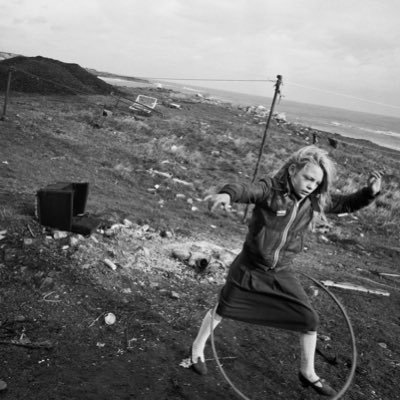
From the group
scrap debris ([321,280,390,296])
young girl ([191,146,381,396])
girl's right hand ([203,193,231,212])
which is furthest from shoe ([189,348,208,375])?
scrap debris ([321,280,390,296])

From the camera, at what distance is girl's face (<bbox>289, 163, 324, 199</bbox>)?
2707 millimetres

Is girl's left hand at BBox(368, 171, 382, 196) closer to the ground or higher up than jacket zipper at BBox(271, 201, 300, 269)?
higher up

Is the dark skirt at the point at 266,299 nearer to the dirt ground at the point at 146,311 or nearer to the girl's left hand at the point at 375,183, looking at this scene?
the dirt ground at the point at 146,311

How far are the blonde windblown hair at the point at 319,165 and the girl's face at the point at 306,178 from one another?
0.03 meters

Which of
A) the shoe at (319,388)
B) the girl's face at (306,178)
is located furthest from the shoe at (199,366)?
the girl's face at (306,178)

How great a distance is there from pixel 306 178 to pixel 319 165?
0.47 feet

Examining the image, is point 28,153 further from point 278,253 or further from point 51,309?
point 278,253

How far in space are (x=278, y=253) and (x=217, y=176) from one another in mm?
9178

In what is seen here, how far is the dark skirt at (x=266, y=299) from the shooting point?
2.90 m

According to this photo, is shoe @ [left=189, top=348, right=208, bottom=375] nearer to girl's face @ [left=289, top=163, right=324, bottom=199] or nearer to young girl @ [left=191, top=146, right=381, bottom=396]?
young girl @ [left=191, top=146, right=381, bottom=396]

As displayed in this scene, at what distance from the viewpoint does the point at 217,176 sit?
39.1ft

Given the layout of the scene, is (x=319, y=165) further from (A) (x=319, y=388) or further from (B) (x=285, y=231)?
(A) (x=319, y=388)

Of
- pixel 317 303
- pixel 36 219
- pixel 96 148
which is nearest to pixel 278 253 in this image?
pixel 317 303

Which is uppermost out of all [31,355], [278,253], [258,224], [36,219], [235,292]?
[258,224]
